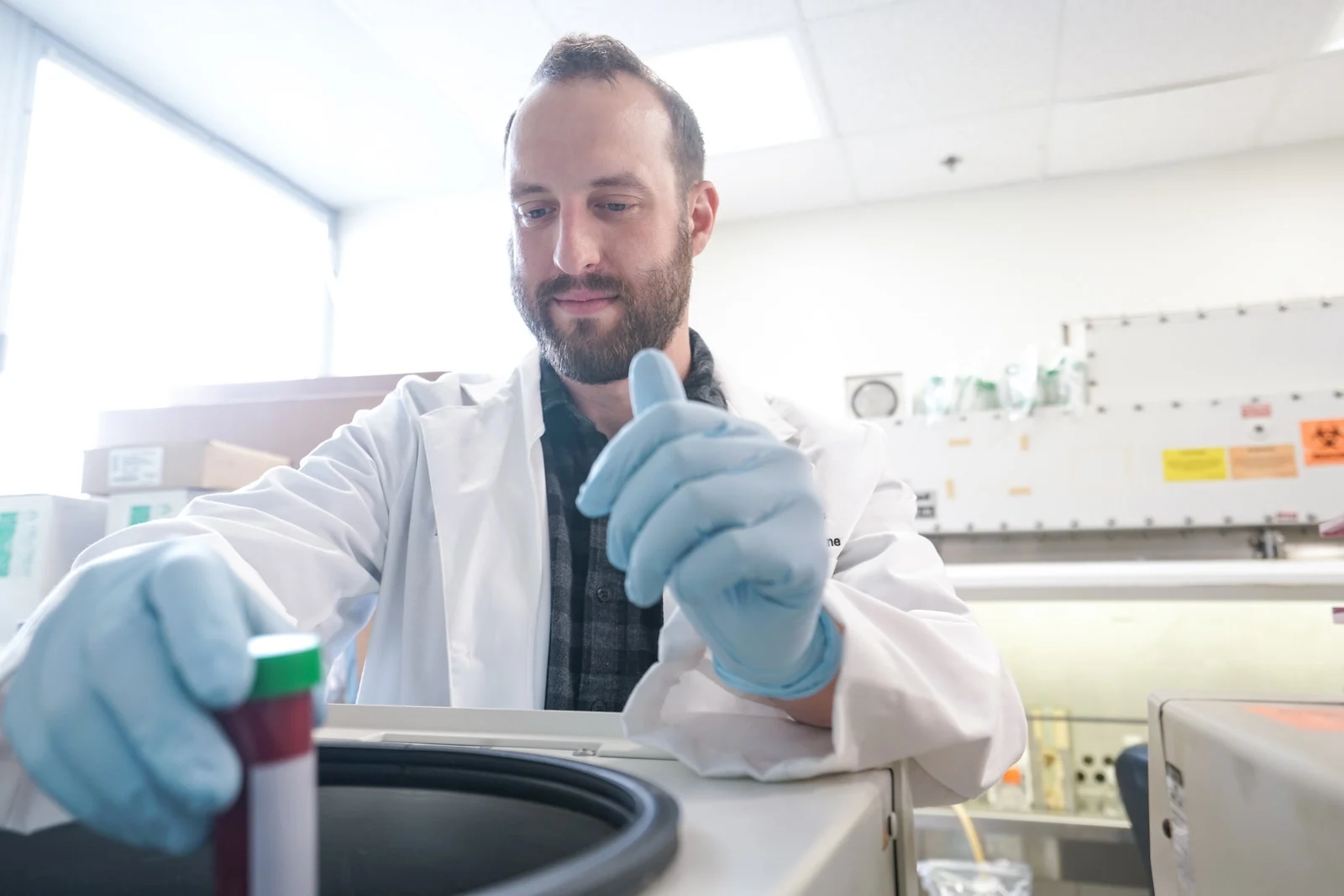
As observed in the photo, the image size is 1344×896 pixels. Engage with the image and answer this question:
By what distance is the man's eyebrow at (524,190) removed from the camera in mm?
1184

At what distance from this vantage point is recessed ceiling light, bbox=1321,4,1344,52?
260cm

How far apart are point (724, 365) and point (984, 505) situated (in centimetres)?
131

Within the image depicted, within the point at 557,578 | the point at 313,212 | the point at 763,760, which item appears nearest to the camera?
the point at 763,760

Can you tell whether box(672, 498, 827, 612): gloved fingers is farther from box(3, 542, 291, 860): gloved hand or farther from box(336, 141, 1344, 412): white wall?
box(336, 141, 1344, 412): white wall

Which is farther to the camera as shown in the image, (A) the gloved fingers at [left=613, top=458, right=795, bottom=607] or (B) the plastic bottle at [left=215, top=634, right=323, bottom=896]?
(A) the gloved fingers at [left=613, top=458, right=795, bottom=607]

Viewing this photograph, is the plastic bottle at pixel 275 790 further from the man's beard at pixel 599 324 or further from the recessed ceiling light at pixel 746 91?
the recessed ceiling light at pixel 746 91

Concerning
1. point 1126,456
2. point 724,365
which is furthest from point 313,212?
point 1126,456

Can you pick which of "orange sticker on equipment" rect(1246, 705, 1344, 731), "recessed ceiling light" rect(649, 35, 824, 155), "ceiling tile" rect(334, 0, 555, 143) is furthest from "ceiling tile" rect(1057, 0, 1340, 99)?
"orange sticker on equipment" rect(1246, 705, 1344, 731)

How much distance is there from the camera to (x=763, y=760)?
510 mm

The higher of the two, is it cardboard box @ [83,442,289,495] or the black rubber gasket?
cardboard box @ [83,442,289,495]

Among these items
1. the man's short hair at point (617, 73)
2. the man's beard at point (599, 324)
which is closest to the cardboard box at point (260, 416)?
the man's beard at point (599, 324)

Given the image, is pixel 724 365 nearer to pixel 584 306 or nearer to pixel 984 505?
pixel 584 306

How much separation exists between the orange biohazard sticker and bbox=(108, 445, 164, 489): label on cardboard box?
2.68m

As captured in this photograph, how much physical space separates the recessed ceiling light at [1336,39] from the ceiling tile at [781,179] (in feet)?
5.04
